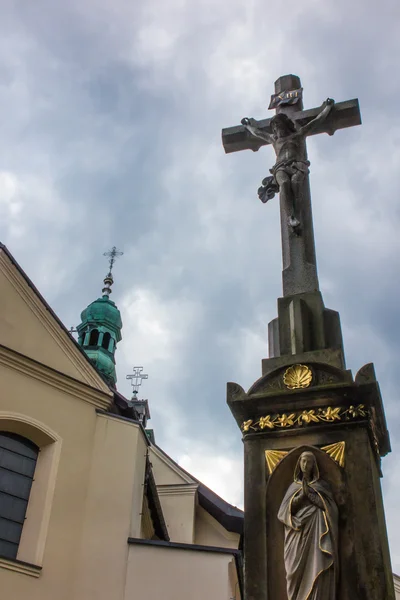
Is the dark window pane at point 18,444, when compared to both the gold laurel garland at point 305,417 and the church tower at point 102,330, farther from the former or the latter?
the church tower at point 102,330

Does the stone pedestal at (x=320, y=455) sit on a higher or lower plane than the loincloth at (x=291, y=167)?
lower

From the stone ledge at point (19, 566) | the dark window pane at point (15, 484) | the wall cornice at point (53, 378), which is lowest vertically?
the stone ledge at point (19, 566)

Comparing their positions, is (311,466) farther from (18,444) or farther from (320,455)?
(18,444)

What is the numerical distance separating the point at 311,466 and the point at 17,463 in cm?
741

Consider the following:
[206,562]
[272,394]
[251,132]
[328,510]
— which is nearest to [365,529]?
[328,510]

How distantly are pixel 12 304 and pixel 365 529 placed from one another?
8952 millimetres

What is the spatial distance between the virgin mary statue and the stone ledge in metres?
6.39

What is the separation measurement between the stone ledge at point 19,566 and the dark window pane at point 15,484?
3.70 ft

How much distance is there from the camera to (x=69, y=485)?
10.8m

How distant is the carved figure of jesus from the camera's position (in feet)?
20.9

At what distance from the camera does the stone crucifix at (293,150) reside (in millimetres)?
6008

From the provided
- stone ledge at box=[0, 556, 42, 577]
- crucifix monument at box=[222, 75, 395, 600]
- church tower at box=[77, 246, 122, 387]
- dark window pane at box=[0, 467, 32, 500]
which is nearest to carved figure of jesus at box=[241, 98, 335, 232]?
crucifix monument at box=[222, 75, 395, 600]

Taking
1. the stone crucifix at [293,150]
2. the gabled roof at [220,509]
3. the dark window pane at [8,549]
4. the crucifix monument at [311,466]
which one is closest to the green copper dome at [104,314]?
the gabled roof at [220,509]

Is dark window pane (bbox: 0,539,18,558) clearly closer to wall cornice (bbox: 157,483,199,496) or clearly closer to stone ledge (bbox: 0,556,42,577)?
stone ledge (bbox: 0,556,42,577)
